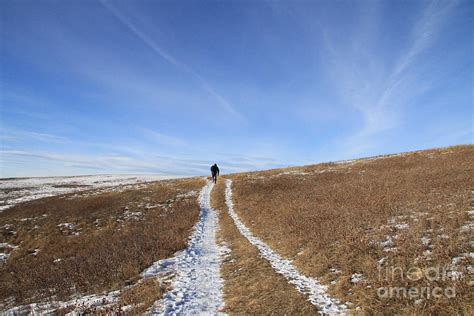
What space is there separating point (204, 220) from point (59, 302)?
12.2m

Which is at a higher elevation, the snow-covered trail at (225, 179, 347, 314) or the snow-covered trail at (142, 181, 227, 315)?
the snow-covered trail at (225, 179, 347, 314)

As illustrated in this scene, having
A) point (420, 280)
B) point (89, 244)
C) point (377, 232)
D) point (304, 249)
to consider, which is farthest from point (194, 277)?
point (89, 244)

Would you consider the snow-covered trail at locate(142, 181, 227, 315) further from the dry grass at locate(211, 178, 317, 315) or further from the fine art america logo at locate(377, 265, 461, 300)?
the fine art america logo at locate(377, 265, 461, 300)

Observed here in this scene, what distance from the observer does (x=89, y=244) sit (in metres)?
17.6

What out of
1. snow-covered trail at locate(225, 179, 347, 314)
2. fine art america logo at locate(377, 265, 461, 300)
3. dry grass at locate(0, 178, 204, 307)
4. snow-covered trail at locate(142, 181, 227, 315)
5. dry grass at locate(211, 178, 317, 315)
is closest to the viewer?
fine art america logo at locate(377, 265, 461, 300)

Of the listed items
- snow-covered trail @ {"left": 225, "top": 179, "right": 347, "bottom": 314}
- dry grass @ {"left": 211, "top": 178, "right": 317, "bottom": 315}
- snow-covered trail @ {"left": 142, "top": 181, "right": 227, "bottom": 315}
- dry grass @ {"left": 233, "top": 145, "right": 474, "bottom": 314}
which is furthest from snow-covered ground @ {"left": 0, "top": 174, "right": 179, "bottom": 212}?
dry grass @ {"left": 233, "top": 145, "right": 474, "bottom": 314}

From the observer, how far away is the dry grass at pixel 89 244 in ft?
33.0

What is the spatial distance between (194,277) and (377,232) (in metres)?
7.54

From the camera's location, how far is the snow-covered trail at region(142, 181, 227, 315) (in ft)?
24.5

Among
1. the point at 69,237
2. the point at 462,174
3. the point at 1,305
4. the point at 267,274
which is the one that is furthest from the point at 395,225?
the point at 69,237

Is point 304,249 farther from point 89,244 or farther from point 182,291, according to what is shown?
point 89,244

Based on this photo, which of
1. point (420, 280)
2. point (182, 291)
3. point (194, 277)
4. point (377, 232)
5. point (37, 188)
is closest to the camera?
point (420, 280)

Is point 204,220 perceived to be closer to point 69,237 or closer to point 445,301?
point 69,237

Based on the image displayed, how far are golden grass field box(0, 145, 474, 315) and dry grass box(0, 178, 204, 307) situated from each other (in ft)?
0.28
